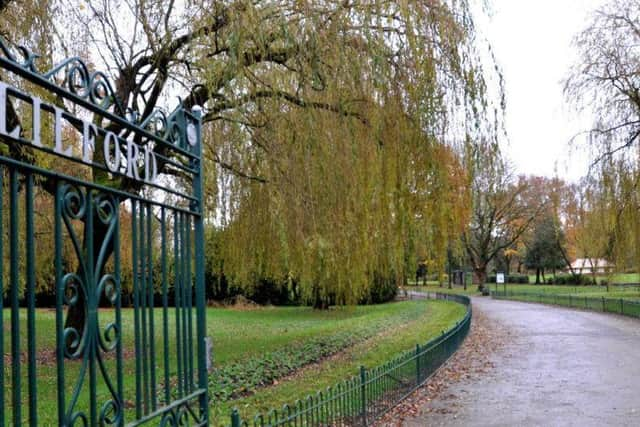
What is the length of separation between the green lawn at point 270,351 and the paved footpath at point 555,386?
240cm

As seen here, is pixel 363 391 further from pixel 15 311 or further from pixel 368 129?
pixel 15 311

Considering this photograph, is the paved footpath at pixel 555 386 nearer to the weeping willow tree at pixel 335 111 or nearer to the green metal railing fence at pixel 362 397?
the green metal railing fence at pixel 362 397

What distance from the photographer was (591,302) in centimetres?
3041

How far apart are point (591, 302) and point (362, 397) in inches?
1028

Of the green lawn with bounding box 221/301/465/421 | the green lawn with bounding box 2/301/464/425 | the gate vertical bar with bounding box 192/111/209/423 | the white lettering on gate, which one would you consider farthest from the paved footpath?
the white lettering on gate

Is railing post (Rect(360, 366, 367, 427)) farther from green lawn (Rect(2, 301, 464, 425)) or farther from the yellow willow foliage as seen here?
the yellow willow foliage

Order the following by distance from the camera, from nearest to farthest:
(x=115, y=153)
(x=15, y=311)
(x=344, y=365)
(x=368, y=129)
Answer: (x=15, y=311) < (x=115, y=153) < (x=368, y=129) < (x=344, y=365)

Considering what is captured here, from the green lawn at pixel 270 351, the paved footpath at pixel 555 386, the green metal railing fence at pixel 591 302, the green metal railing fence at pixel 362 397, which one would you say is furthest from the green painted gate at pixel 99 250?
the green metal railing fence at pixel 591 302

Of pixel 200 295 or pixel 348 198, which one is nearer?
pixel 200 295

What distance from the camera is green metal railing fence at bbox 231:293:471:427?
19.2 feet

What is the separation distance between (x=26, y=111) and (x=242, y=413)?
5.06m

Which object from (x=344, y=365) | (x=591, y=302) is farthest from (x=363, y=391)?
(x=591, y=302)

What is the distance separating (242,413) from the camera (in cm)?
848

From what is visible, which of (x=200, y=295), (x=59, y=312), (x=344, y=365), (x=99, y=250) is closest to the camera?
(x=59, y=312)
